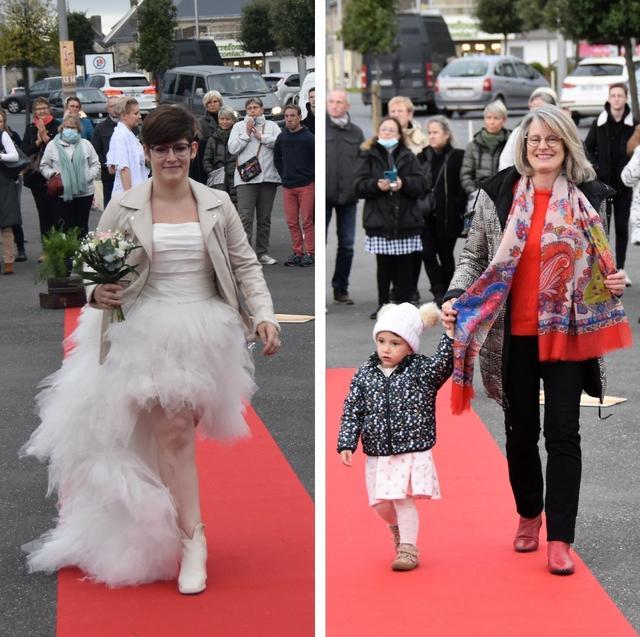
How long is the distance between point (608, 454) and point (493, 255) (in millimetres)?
2241

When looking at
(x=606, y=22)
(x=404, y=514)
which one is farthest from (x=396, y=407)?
(x=606, y=22)

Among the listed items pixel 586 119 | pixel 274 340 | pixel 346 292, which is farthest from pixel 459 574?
pixel 586 119

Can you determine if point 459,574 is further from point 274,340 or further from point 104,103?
point 104,103

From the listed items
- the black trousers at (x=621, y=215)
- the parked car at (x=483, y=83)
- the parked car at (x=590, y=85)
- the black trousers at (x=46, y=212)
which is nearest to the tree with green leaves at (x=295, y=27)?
the black trousers at (x=46, y=212)

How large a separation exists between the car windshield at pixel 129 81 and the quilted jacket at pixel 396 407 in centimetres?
159

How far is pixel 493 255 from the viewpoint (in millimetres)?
5359

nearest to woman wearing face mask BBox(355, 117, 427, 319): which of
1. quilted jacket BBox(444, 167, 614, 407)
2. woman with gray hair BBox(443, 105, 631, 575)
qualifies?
quilted jacket BBox(444, 167, 614, 407)

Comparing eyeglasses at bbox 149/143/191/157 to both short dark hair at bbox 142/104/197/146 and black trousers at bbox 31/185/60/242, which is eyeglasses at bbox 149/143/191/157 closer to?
short dark hair at bbox 142/104/197/146

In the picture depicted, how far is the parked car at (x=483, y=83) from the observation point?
39.5 m

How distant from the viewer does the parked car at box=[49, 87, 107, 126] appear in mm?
4199

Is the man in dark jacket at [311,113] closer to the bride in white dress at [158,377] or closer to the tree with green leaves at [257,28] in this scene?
the tree with green leaves at [257,28]

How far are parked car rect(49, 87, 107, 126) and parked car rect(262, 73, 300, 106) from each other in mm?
486

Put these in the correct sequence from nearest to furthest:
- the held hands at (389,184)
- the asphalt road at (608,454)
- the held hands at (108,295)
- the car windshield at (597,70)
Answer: the held hands at (108,295) < the asphalt road at (608,454) < the held hands at (389,184) < the car windshield at (597,70)

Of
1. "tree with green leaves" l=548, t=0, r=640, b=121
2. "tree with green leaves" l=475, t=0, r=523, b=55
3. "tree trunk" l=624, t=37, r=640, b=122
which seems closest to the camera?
"tree trunk" l=624, t=37, r=640, b=122
